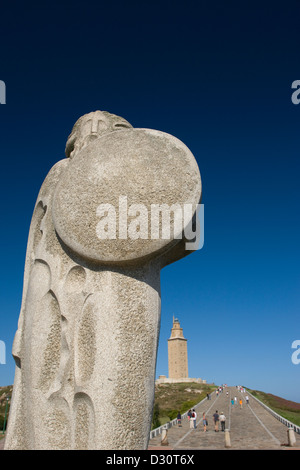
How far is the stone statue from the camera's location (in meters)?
2.26

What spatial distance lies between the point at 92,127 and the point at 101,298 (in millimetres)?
1522

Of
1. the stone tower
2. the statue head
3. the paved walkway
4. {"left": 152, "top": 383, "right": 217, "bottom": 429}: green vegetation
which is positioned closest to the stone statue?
the statue head

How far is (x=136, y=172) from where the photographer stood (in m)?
2.50

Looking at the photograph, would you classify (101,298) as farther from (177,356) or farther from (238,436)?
(177,356)

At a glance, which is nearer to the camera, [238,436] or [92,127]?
[92,127]

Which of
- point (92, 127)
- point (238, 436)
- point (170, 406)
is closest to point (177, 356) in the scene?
point (170, 406)

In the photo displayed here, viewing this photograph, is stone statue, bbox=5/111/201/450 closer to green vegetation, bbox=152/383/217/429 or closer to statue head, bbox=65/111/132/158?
statue head, bbox=65/111/132/158

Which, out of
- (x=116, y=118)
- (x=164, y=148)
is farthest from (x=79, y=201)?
(x=116, y=118)

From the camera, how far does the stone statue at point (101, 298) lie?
2.26m

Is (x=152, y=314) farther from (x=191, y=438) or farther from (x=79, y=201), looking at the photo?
(x=191, y=438)

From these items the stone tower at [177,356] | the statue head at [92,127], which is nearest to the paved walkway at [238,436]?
the statue head at [92,127]

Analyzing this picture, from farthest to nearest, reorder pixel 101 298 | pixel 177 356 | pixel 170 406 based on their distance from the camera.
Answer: pixel 177 356 < pixel 170 406 < pixel 101 298

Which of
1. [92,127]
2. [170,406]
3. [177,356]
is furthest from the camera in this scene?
[177,356]

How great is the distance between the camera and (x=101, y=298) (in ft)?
7.90
